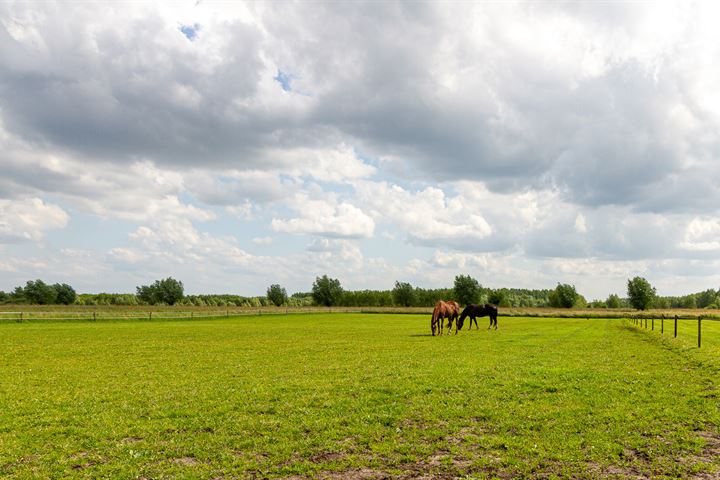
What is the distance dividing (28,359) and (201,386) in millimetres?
13217

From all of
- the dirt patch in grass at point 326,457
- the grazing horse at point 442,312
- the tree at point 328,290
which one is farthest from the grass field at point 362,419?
the tree at point 328,290

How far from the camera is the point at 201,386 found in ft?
53.1

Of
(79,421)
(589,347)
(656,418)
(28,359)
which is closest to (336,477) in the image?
(79,421)

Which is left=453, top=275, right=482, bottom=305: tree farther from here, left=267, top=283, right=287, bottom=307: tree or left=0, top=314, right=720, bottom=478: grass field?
left=0, top=314, right=720, bottom=478: grass field

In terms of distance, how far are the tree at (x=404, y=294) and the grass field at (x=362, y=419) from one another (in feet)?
534

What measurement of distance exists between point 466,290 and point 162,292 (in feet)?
339

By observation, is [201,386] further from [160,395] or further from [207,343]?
[207,343]

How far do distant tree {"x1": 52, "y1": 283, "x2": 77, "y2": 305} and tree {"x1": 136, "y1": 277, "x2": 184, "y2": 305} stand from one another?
2725cm

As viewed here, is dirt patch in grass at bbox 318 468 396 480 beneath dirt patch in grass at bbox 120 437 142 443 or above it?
above

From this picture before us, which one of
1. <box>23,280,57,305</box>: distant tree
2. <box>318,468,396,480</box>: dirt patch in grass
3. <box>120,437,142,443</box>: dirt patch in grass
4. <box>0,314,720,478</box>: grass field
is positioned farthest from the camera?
<box>23,280,57,305</box>: distant tree

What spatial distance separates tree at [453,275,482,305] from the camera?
168750 millimetres

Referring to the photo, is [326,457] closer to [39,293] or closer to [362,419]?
[362,419]

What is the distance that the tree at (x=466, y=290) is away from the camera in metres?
169

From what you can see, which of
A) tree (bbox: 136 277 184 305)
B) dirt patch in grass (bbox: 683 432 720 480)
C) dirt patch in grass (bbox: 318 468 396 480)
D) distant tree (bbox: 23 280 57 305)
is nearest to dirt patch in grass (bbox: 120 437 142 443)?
dirt patch in grass (bbox: 318 468 396 480)
